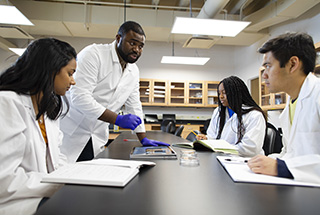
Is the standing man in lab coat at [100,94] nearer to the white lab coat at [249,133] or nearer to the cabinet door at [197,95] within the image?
the white lab coat at [249,133]

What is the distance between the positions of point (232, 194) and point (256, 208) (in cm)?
8

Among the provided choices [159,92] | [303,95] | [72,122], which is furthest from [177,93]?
[303,95]

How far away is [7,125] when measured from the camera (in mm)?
675

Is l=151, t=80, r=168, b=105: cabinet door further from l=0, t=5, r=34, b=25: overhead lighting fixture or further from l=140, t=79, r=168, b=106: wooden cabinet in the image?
l=0, t=5, r=34, b=25: overhead lighting fixture

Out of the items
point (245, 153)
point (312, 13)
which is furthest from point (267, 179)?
point (312, 13)

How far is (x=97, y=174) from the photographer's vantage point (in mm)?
602

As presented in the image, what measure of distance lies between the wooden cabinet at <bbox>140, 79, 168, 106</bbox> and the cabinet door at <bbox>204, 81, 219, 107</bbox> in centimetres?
108

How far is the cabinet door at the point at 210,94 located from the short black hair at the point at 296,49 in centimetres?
471

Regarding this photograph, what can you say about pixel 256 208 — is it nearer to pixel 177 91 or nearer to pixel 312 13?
pixel 312 13

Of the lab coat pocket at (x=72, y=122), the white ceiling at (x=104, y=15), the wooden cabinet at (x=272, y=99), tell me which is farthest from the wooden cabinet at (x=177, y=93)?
the lab coat pocket at (x=72, y=122)

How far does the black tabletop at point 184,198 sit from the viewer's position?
16.5 inches

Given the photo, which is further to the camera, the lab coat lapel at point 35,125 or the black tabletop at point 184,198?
the lab coat lapel at point 35,125

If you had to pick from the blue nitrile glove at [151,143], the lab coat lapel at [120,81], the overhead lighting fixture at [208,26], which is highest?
the overhead lighting fixture at [208,26]

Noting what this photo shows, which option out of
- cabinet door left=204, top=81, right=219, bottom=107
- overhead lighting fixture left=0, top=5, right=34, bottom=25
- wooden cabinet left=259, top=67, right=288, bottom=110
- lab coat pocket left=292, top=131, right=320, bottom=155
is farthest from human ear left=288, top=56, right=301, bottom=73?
cabinet door left=204, top=81, right=219, bottom=107
